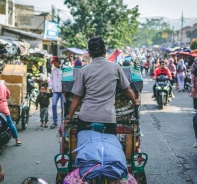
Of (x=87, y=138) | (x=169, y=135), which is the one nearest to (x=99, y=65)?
(x=87, y=138)

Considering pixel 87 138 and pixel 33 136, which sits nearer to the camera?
pixel 87 138

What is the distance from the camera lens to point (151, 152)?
23.4ft

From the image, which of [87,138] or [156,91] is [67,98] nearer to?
[87,138]

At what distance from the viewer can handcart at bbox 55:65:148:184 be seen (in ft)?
14.1

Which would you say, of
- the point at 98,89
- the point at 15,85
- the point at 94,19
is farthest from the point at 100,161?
the point at 94,19

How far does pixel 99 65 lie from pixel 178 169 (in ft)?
9.29

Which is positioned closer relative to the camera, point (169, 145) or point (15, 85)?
point (169, 145)

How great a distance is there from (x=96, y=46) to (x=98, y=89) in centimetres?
48

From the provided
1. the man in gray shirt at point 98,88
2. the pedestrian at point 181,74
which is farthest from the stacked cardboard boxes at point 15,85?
the pedestrian at point 181,74

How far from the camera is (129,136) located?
4.50 meters

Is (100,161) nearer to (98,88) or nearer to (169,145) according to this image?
(98,88)

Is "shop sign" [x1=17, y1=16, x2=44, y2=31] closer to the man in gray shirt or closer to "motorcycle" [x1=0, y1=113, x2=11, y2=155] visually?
"motorcycle" [x1=0, y1=113, x2=11, y2=155]

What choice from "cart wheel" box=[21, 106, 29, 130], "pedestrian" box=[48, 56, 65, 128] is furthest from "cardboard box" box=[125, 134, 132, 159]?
"pedestrian" box=[48, 56, 65, 128]

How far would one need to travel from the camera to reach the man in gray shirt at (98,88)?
12.8ft
